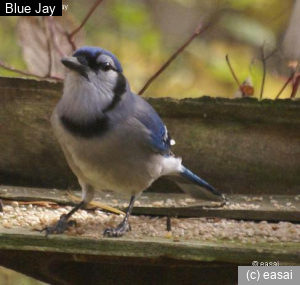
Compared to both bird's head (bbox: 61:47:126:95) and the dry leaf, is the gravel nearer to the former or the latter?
bird's head (bbox: 61:47:126:95)

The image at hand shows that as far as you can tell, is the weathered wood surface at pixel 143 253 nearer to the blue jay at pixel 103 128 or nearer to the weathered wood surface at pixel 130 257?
the weathered wood surface at pixel 130 257

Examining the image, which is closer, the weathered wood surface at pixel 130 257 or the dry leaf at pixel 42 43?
the weathered wood surface at pixel 130 257

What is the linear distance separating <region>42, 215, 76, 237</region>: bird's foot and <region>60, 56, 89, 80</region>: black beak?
491 millimetres

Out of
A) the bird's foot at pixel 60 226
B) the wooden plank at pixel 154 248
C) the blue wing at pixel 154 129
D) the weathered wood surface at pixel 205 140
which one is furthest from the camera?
the weathered wood surface at pixel 205 140

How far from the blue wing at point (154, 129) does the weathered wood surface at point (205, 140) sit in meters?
0.27

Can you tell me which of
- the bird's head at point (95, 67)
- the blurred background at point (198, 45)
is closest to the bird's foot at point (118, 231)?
the bird's head at point (95, 67)

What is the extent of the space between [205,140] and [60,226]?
0.99 m

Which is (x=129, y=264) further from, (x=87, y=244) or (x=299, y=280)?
(x=299, y=280)

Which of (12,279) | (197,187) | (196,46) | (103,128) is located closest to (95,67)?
(103,128)

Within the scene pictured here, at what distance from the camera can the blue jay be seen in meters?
2.55

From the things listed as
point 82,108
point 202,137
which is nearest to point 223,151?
point 202,137

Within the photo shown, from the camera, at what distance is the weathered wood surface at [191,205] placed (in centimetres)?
272

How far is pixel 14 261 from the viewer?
7.66ft

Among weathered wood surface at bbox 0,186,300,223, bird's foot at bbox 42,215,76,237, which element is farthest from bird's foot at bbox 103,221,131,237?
weathered wood surface at bbox 0,186,300,223
